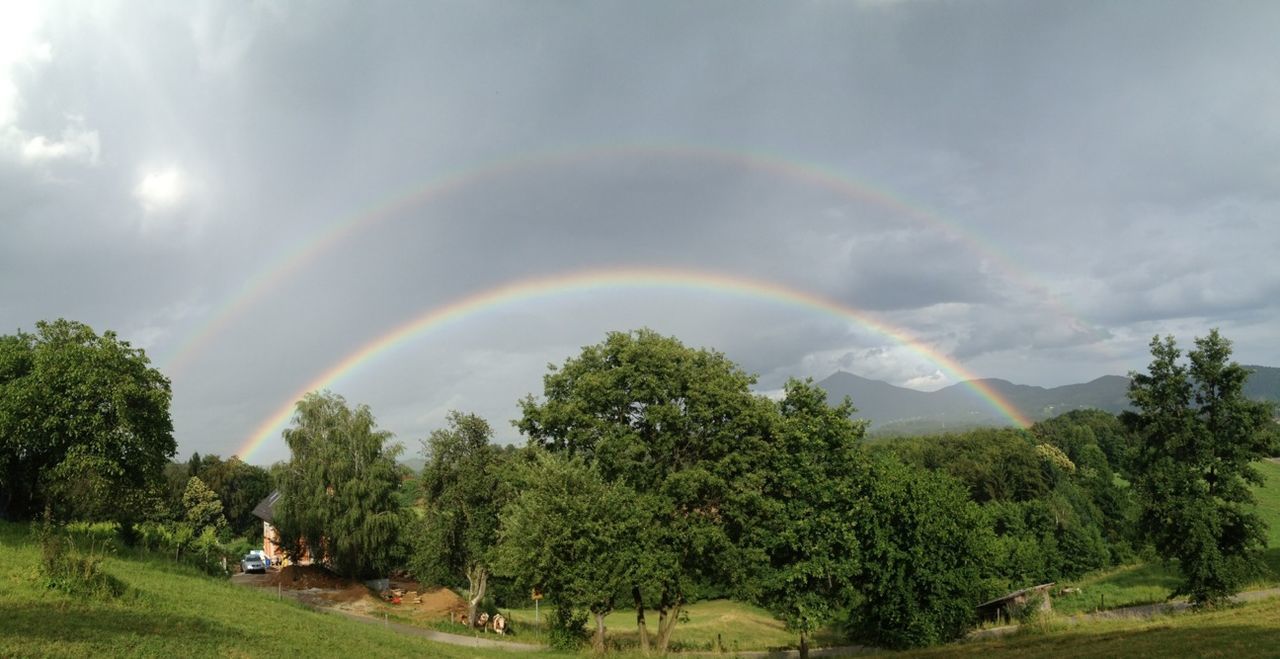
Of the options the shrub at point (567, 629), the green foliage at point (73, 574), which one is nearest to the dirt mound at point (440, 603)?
the shrub at point (567, 629)

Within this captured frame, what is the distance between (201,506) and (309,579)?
52.9m

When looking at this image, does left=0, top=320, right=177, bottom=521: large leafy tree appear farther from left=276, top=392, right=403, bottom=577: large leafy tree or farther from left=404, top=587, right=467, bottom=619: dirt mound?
left=404, top=587, right=467, bottom=619: dirt mound

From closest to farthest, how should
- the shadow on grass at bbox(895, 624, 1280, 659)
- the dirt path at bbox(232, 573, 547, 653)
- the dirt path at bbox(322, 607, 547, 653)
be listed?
1. the shadow on grass at bbox(895, 624, 1280, 659)
2. the dirt path at bbox(232, 573, 547, 653)
3. the dirt path at bbox(322, 607, 547, 653)

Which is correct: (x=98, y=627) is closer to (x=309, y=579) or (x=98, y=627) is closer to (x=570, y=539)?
(x=570, y=539)

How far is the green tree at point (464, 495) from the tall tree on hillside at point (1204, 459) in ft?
121

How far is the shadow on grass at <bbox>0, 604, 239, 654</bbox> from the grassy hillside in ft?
0.05

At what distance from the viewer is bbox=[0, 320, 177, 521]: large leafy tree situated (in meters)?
30.7

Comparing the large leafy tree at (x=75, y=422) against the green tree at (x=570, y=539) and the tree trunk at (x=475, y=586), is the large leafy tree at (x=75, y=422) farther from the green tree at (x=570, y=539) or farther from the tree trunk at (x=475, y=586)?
the green tree at (x=570, y=539)

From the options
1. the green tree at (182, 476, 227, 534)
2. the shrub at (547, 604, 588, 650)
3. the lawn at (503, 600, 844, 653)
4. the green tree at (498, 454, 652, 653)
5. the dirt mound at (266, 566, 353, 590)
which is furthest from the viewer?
the green tree at (182, 476, 227, 534)

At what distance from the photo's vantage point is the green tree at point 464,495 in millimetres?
40219

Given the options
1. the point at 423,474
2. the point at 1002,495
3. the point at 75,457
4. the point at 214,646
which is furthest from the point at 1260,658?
the point at 1002,495

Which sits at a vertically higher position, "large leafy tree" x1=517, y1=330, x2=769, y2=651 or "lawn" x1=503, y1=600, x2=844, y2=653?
"large leafy tree" x1=517, y1=330, x2=769, y2=651

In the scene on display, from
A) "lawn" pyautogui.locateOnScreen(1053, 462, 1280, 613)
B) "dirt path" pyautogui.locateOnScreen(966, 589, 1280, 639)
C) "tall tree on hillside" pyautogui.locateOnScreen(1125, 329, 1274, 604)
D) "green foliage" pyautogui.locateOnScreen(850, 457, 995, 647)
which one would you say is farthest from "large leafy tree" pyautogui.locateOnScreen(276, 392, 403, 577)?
"lawn" pyautogui.locateOnScreen(1053, 462, 1280, 613)

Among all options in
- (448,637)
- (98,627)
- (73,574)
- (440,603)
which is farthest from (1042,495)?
(98,627)
